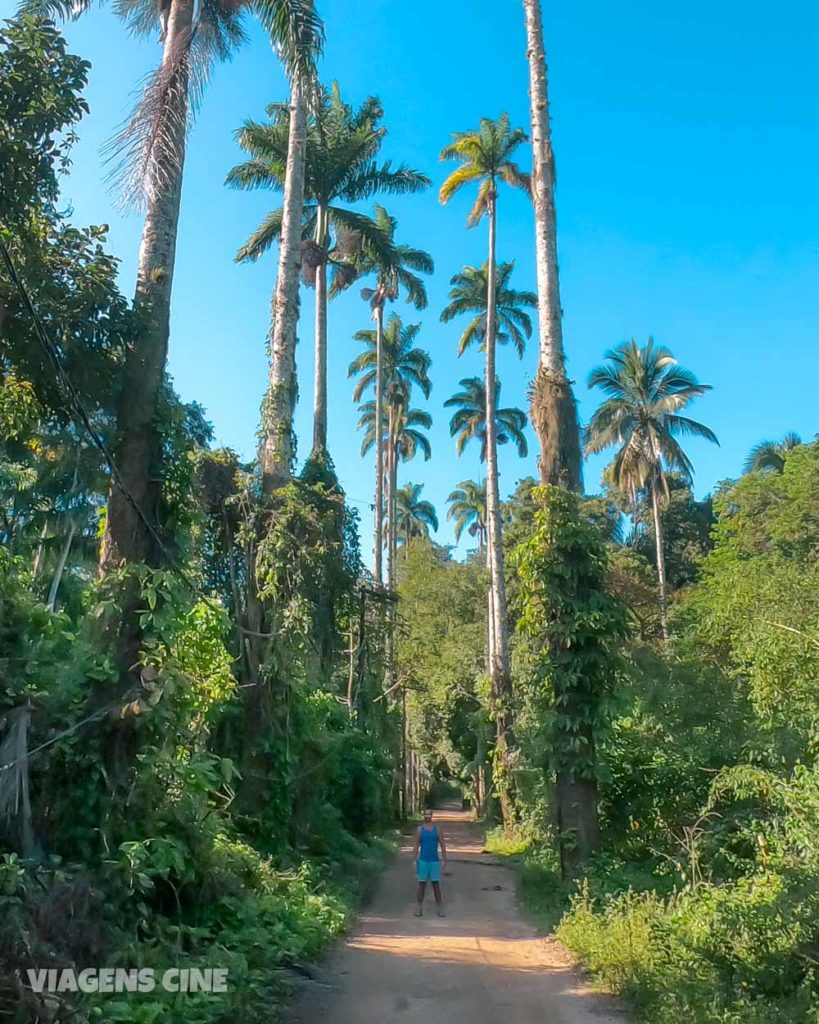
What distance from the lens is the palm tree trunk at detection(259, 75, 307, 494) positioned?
44.0 ft

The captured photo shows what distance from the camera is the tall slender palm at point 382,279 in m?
25.2

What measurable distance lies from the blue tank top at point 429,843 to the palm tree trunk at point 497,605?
862cm

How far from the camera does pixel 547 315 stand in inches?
496

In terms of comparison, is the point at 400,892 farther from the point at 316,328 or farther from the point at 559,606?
the point at 316,328

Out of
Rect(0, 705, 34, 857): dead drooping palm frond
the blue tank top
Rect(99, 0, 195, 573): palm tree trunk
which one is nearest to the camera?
Rect(0, 705, 34, 857): dead drooping palm frond

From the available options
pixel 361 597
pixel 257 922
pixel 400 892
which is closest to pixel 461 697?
pixel 361 597

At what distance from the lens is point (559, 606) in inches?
435

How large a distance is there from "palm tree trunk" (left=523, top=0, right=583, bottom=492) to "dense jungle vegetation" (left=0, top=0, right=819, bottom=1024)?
52mm

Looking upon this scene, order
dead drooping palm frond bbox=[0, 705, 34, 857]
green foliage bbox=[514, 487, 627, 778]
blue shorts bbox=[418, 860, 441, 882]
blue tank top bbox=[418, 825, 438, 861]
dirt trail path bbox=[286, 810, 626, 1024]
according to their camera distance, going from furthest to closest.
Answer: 1. blue shorts bbox=[418, 860, 441, 882]
2. blue tank top bbox=[418, 825, 438, 861]
3. green foliage bbox=[514, 487, 627, 778]
4. dirt trail path bbox=[286, 810, 626, 1024]
5. dead drooping palm frond bbox=[0, 705, 34, 857]

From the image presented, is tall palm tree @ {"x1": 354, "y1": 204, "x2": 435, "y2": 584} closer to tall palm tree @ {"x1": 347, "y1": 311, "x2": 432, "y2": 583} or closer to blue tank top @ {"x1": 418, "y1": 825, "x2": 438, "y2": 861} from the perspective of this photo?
tall palm tree @ {"x1": 347, "y1": 311, "x2": 432, "y2": 583}

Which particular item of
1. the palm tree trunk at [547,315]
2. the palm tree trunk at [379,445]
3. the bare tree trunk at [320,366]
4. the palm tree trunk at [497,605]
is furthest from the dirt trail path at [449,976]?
the palm tree trunk at [379,445]

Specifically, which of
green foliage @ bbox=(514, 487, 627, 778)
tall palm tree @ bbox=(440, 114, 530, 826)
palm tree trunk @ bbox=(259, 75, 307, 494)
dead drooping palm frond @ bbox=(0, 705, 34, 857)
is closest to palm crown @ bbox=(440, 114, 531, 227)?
tall palm tree @ bbox=(440, 114, 530, 826)

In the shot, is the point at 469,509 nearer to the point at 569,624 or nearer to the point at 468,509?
the point at 468,509

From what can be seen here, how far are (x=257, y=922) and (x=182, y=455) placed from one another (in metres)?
4.74
